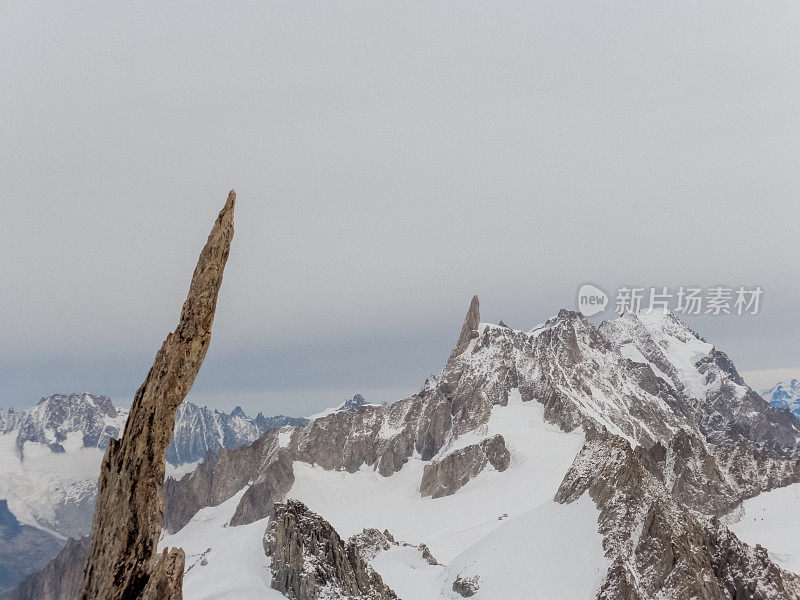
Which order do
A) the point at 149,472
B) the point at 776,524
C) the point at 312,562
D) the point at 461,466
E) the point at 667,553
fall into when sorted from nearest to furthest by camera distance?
the point at 149,472 → the point at 667,553 → the point at 312,562 → the point at 776,524 → the point at 461,466

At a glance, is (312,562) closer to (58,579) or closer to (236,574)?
(236,574)

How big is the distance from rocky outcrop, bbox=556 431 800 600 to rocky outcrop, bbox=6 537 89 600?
175 m

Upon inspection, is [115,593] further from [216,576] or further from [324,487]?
[324,487]

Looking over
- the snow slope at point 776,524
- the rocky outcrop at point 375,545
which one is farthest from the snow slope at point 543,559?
the snow slope at point 776,524

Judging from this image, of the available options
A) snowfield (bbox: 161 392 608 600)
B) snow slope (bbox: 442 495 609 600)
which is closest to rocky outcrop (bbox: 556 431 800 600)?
snow slope (bbox: 442 495 609 600)

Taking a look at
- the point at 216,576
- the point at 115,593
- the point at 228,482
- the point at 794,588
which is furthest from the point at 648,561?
the point at 228,482

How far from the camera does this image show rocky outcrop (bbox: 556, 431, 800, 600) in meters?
46.5

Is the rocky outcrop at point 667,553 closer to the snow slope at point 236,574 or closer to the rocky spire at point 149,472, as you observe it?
the snow slope at point 236,574

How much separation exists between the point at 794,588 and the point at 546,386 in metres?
135

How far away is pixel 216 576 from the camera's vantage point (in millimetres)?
53344

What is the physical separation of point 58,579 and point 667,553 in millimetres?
199572

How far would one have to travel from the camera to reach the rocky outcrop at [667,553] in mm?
46531

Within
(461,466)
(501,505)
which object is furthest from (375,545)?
(461,466)

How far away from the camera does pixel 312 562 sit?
5125cm
